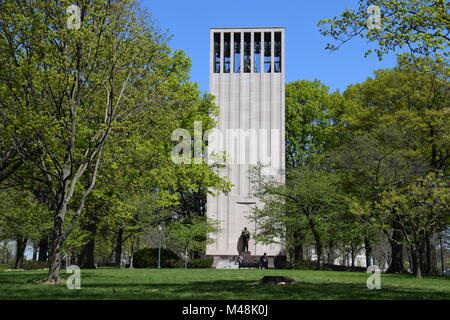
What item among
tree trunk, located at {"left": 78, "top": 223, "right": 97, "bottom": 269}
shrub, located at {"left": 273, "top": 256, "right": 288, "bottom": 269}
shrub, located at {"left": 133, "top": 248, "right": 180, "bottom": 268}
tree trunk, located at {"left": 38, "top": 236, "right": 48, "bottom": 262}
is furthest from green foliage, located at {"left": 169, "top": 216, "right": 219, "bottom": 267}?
tree trunk, located at {"left": 38, "top": 236, "right": 48, "bottom": 262}

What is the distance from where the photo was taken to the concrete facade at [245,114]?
49469 mm

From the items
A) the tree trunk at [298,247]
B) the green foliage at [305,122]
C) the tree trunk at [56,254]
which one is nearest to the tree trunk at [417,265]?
the tree trunk at [298,247]

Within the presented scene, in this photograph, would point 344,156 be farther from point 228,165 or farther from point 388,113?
point 228,165

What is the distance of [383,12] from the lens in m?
16.1

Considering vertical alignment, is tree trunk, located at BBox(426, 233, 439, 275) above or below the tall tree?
below

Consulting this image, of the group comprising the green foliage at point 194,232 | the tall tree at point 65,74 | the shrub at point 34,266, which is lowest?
the shrub at point 34,266

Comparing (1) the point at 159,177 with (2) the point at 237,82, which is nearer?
(1) the point at 159,177

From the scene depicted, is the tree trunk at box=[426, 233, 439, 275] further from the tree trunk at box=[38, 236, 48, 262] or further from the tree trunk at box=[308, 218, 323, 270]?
the tree trunk at box=[38, 236, 48, 262]

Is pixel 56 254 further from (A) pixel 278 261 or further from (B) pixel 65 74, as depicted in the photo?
(A) pixel 278 261

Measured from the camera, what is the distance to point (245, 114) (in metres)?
51.9

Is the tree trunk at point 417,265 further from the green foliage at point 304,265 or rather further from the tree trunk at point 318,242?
the green foliage at point 304,265

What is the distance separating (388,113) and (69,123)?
28442 mm

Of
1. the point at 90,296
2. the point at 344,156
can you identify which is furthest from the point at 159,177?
the point at 344,156

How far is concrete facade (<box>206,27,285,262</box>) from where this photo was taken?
162 feet
